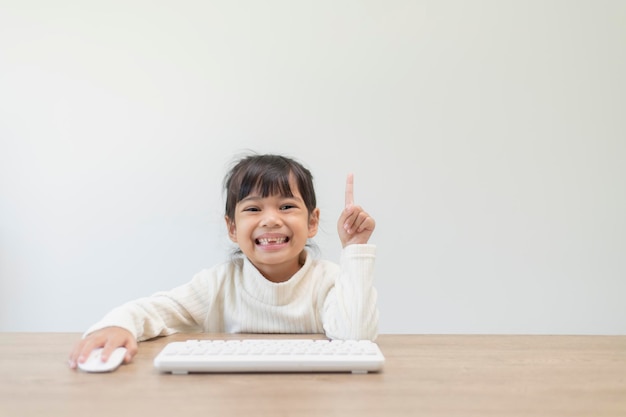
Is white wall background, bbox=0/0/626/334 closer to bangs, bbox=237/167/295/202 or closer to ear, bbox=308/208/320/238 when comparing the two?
ear, bbox=308/208/320/238

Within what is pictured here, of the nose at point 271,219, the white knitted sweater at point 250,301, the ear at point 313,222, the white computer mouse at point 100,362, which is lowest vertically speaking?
the white knitted sweater at point 250,301

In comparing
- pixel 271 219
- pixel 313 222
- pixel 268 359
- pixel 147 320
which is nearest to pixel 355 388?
pixel 268 359

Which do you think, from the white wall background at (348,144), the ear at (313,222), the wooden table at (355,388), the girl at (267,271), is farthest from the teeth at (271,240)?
the white wall background at (348,144)

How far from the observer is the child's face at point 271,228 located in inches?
48.3

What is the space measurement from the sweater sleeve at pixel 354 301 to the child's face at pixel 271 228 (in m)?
0.17

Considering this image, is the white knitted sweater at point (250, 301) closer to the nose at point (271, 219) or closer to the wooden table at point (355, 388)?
the nose at point (271, 219)

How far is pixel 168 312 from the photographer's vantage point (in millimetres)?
1170

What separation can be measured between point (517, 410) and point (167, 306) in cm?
80

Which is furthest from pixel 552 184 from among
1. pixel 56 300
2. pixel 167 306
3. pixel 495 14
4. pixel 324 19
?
pixel 56 300

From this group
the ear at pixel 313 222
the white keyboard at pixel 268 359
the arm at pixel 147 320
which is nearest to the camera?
the white keyboard at pixel 268 359

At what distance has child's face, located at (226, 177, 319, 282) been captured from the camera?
1226mm

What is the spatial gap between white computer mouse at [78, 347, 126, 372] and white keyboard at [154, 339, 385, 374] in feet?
0.21

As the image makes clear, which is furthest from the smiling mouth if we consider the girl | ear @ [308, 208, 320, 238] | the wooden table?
the wooden table

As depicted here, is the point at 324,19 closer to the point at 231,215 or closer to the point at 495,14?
the point at 495,14
